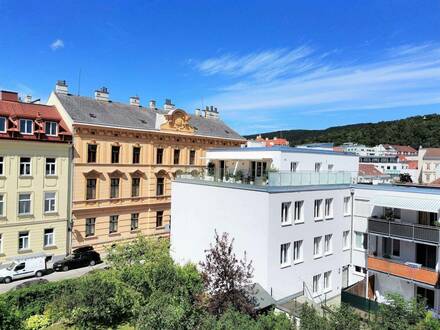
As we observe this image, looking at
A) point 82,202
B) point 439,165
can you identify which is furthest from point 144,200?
point 439,165

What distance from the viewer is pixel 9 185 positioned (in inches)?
1158

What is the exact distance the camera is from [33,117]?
30.8 meters

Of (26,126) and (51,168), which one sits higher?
(26,126)

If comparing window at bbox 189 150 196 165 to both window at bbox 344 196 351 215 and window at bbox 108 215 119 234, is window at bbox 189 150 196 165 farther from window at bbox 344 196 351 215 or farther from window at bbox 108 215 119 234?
window at bbox 344 196 351 215

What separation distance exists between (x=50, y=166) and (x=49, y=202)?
341 centimetres

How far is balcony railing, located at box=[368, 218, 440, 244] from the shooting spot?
2129cm

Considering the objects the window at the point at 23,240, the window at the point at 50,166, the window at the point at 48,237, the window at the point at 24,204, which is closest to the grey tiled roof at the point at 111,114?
the window at the point at 50,166

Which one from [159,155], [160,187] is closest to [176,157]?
[159,155]

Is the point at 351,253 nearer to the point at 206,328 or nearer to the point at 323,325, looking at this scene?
the point at 323,325

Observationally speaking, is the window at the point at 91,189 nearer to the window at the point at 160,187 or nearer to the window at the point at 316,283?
the window at the point at 160,187

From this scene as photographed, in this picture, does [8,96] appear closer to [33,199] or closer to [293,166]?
[33,199]

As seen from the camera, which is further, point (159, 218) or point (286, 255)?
point (159, 218)

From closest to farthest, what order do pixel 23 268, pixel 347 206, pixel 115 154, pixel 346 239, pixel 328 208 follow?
pixel 328 208, pixel 347 206, pixel 346 239, pixel 23 268, pixel 115 154

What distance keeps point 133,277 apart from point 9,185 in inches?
647
